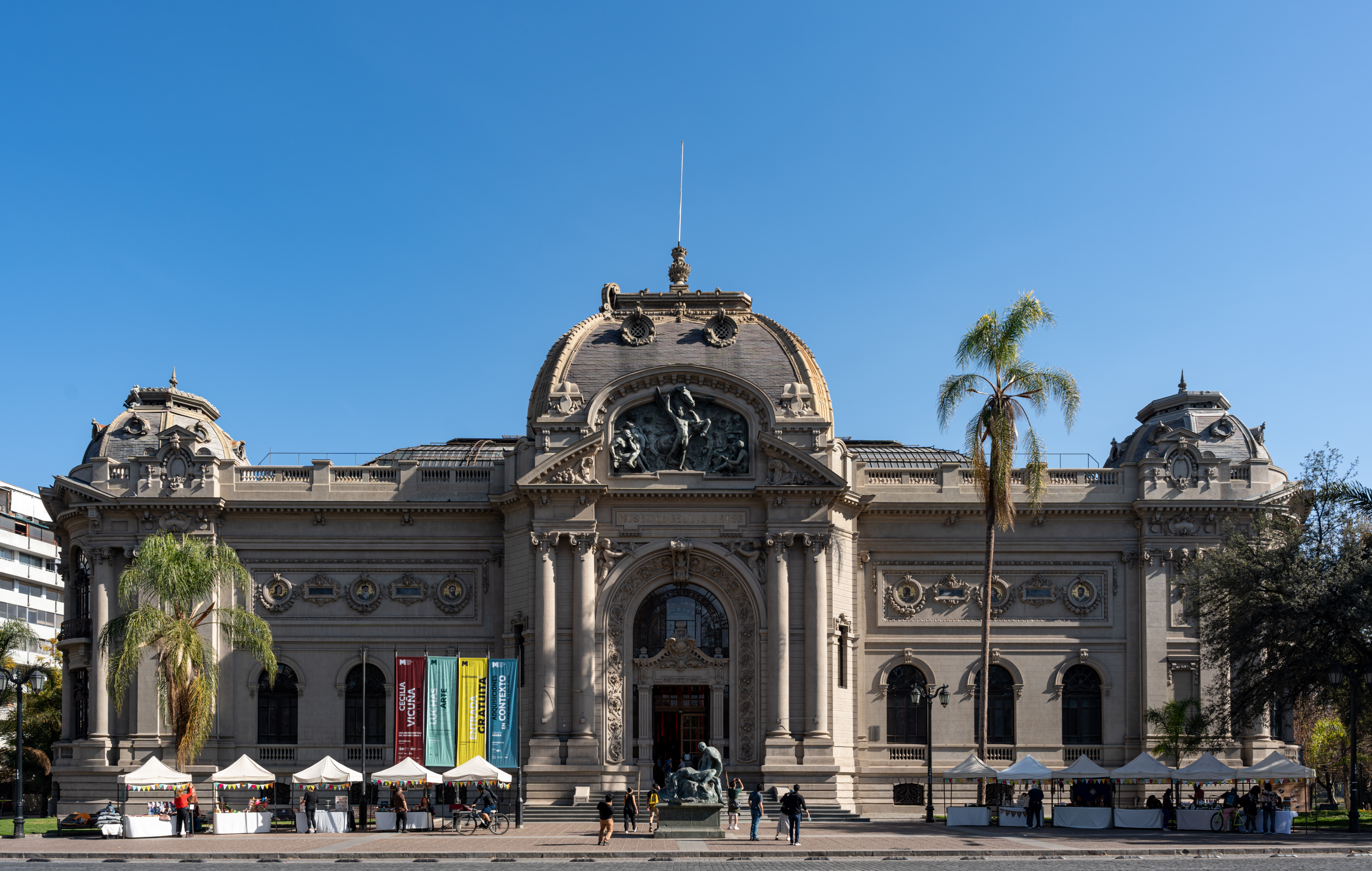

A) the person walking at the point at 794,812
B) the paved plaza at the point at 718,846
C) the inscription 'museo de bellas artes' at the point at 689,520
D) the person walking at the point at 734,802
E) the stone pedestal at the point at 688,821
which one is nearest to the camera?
the paved plaza at the point at 718,846

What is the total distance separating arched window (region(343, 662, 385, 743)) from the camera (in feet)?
193

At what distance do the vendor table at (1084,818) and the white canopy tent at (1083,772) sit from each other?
4.10 feet

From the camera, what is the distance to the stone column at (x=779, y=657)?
5503cm

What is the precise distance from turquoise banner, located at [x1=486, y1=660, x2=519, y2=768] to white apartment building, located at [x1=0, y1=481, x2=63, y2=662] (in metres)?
58.0

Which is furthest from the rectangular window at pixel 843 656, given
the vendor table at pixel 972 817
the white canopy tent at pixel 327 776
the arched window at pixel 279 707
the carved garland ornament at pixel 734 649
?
the arched window at pixel 279 707

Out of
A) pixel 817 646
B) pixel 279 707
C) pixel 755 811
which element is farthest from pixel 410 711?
pixel 755 811

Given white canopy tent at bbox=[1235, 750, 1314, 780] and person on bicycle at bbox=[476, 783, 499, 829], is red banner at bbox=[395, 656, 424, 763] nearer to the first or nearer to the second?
person on bicycle at bbox=[476, 783, 499, 829]

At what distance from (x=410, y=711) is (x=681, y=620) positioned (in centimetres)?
1119

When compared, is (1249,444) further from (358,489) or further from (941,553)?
(358,489)

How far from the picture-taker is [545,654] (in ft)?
184

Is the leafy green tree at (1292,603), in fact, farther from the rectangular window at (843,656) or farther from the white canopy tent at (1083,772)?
the rectangular window at (843,656)

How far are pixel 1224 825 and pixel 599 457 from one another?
26130 mm

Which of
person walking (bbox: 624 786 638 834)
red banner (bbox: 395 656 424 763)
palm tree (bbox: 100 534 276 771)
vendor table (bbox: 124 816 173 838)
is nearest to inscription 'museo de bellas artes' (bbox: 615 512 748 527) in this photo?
red banner (bbox: 395 656 424 763)

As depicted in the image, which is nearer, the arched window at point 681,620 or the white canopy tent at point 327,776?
the white canopy tent at point 327,776
